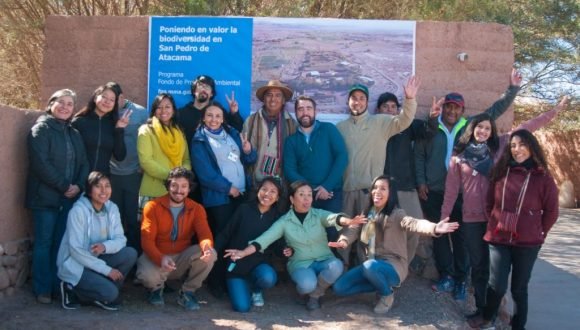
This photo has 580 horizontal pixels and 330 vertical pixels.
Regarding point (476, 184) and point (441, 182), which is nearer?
point (476, 184)

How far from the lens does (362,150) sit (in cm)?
612

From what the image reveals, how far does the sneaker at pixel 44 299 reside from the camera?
17.8ft

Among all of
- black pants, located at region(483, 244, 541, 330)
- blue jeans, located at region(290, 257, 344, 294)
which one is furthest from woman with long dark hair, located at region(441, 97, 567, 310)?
blue jeans, located at region(290, 257, 344, 294)

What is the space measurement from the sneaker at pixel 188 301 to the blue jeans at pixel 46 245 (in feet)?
3.52

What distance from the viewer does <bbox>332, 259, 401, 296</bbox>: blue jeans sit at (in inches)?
217

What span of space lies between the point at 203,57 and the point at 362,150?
2.06 m

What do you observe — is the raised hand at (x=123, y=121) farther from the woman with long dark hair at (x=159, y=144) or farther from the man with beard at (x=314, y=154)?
the man with beard at (x=314, y=154)

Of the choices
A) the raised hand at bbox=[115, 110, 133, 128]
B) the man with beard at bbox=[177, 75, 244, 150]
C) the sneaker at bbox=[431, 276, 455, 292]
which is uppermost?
the man with beard at bbox=[177, 75, 244, 150]

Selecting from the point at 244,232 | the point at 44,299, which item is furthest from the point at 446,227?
the point at 44,299

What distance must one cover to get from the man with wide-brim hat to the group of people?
0.05ft

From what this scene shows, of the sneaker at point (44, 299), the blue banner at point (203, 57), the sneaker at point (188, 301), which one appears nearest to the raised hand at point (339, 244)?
the sneaker at point (188, 301)

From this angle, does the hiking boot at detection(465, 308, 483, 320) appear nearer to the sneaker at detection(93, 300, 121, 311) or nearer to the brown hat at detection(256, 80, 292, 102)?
the brown hat at detection(256, 80, 292, 102)

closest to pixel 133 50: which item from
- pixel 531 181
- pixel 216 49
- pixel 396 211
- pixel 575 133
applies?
pixel 216 49

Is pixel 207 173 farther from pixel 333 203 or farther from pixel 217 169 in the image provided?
pixel 333 203
